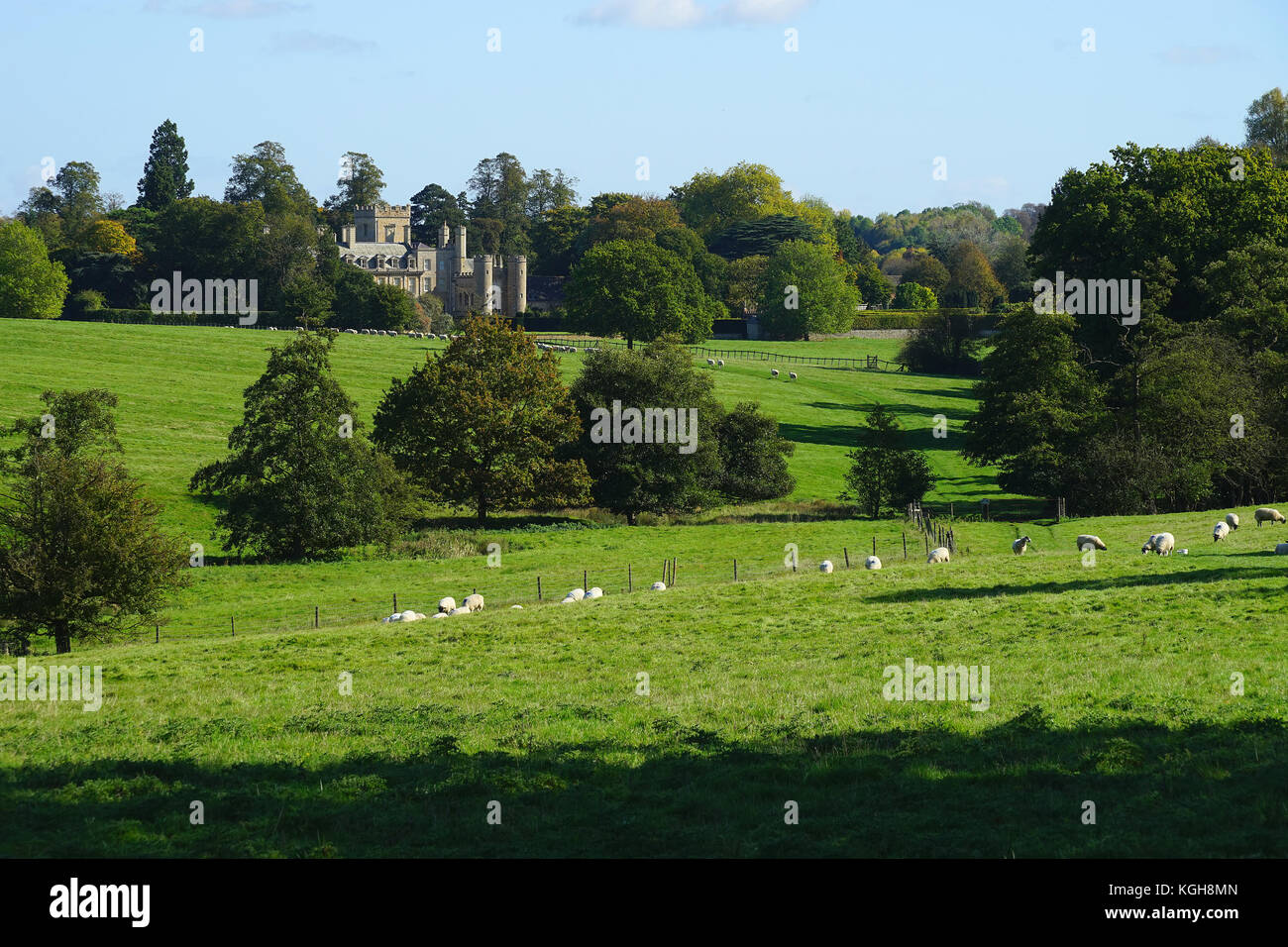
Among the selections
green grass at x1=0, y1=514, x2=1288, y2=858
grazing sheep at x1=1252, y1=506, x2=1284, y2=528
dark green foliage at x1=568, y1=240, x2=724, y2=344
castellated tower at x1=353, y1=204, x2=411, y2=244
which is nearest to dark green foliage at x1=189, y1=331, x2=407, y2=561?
green grass at x1=0, y1=514, x2=1288, y2=858

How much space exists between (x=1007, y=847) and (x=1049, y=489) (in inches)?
1987

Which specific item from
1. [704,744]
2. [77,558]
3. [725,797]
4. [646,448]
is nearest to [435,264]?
[646,448]

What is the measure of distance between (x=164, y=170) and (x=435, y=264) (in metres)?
42.5

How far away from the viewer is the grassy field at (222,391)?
6950 cm

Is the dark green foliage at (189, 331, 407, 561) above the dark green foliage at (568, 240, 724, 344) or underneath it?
underneath

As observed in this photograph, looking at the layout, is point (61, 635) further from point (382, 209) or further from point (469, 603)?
point (382, 209)

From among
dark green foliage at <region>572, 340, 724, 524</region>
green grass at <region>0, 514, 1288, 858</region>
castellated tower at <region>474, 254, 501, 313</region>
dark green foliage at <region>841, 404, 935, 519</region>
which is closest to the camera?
green grass at <region>0, 514, 1288, 858</region>

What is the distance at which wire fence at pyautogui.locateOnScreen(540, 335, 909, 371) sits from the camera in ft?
422

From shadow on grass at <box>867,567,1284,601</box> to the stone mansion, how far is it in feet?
474

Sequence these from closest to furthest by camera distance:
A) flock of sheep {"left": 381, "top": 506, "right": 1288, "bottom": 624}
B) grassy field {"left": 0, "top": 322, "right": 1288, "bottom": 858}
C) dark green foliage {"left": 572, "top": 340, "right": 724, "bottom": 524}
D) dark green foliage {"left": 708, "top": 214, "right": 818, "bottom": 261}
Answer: grassy field {"left": 0, "top": 322, "right": 1288, "bottom": 858}, flock of sheep {"left": 381, "top": 506, "right": 1288, "bottom": 624}, dark green foliage {"left": 572, "top": 340, "right": 724, "bottom": 524}, dark green foliage {"left": 708, "top": 214, "right": 818, "bottom": 261}

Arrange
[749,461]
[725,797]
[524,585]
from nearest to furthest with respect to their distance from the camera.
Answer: [725,797]
[524,585]
[749,461]

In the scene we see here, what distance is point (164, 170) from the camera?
188 meters

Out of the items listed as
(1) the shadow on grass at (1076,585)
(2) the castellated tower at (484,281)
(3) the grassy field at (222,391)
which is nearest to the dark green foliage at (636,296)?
(3) the grassy field at (222,391)

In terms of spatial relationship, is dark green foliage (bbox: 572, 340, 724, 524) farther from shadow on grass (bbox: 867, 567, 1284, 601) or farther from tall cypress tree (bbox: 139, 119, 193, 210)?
tall cypress tree (bbox: 139, 119, 193, 210)
